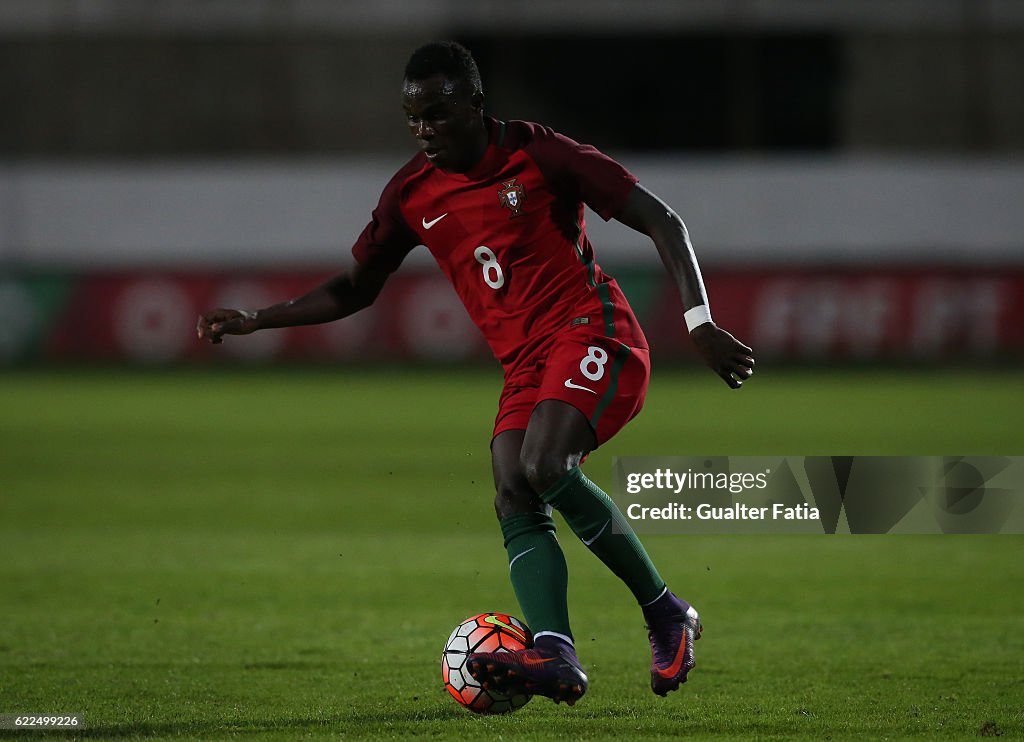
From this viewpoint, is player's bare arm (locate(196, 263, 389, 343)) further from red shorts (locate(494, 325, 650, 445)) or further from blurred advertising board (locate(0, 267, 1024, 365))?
blurred advertising board (locate(0, 267, 1024, 365))

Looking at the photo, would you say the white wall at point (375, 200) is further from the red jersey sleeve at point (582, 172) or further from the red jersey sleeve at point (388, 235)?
the red jersey sleeve at point (582, 172)

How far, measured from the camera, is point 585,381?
4688 mm

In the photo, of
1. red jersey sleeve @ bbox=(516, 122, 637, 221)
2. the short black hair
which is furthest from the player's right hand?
red jersey sleeve @ bbox=(516, 122, 637, 221)

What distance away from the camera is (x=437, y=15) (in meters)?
28.5

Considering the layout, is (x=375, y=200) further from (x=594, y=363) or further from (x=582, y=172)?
(x=594, y=363)

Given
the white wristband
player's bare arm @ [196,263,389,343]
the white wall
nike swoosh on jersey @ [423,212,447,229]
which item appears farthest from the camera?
the white wall

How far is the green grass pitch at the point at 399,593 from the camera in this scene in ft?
15.8

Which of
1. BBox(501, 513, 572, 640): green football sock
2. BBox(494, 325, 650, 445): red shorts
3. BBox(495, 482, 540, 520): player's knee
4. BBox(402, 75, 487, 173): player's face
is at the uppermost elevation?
BBox(402, 75, 487, 173): player's face

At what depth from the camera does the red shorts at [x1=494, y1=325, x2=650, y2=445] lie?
4680 millimetres

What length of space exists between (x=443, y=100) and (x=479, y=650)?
5.89ft

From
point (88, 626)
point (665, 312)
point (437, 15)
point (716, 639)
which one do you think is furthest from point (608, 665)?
point (437, 15)

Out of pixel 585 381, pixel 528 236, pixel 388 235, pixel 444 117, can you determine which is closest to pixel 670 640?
Result: pixel 585 381

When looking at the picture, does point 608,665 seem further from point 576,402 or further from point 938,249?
point 938,249

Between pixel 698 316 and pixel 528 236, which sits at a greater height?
pixel 528 236
